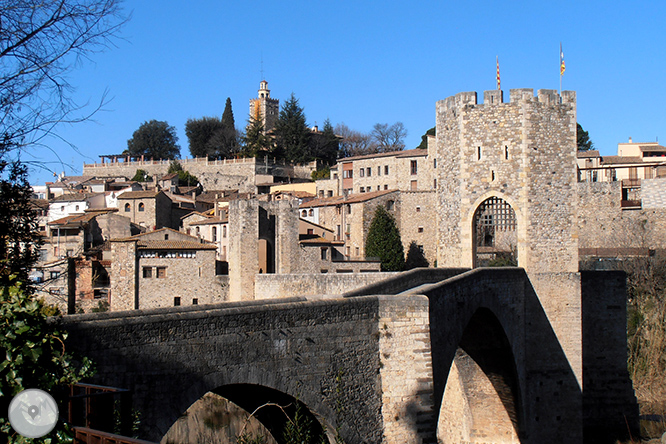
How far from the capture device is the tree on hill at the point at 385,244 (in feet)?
143

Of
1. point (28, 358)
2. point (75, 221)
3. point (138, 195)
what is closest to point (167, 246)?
point (75, 221)

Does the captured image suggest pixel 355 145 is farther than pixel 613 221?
Yes

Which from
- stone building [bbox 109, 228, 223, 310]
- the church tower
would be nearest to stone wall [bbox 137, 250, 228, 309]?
stone building [bbox 109, 228, 223, 310]

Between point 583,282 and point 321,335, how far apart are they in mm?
14321

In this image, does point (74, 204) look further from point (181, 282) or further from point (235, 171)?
point (181, 282)

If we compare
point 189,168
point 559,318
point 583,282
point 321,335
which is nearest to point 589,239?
point 583,282

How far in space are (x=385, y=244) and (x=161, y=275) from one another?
15.0 metres

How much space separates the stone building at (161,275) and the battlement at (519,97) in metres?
18.1

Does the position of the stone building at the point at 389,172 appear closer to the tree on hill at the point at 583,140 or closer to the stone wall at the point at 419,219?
the stone wall at the point at 419,219

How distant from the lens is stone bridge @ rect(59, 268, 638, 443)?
8523 millimetres

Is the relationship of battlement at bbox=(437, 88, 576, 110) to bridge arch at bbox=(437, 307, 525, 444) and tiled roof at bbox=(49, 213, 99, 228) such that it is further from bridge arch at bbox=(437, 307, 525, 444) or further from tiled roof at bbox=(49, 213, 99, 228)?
tiled roof at bbox=(49, 213, 99, 228)

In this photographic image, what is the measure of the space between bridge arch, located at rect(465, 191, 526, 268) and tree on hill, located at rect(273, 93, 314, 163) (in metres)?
33.8

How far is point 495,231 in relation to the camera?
1638 inches

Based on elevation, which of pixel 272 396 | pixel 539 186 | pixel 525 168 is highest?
pixel 525 168
